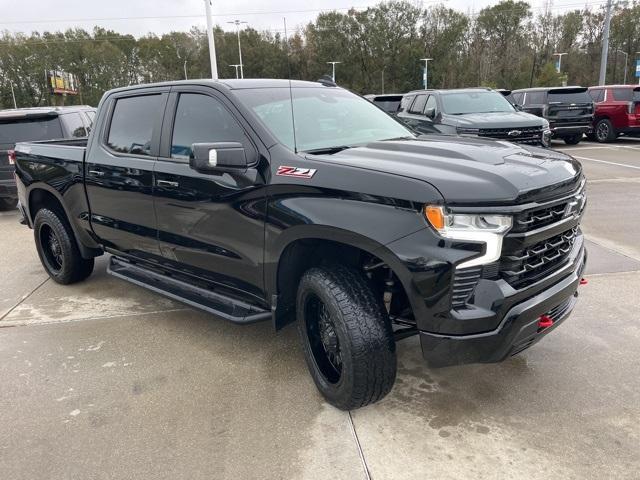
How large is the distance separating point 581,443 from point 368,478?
3.50 feet

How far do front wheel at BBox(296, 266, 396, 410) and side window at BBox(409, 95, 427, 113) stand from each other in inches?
367

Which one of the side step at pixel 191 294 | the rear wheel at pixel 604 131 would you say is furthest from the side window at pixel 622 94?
the side step at pixel 191 294

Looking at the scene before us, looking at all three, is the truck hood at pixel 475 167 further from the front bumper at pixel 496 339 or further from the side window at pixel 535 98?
the side window at pixel 535 98

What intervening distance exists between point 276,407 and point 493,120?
27.5 feet

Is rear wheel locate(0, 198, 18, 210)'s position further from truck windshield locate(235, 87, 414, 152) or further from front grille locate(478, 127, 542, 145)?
front grille locate(478, 127, 542, 145)

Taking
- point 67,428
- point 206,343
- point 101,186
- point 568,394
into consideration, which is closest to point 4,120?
point 101,186

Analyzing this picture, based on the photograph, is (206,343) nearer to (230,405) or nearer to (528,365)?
(230,405)

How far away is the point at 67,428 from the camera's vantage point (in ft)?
9.52

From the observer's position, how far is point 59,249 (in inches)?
206

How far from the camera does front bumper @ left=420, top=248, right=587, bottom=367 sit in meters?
2.42

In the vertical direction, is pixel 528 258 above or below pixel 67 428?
above

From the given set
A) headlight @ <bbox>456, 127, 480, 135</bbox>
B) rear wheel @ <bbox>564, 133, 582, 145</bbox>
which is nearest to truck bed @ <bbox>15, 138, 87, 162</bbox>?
headlight @ <bbox>456, 127, 480, 135</bbox>

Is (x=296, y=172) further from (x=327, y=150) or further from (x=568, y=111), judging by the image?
(x=568, y=111)

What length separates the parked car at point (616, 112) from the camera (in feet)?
48.8
